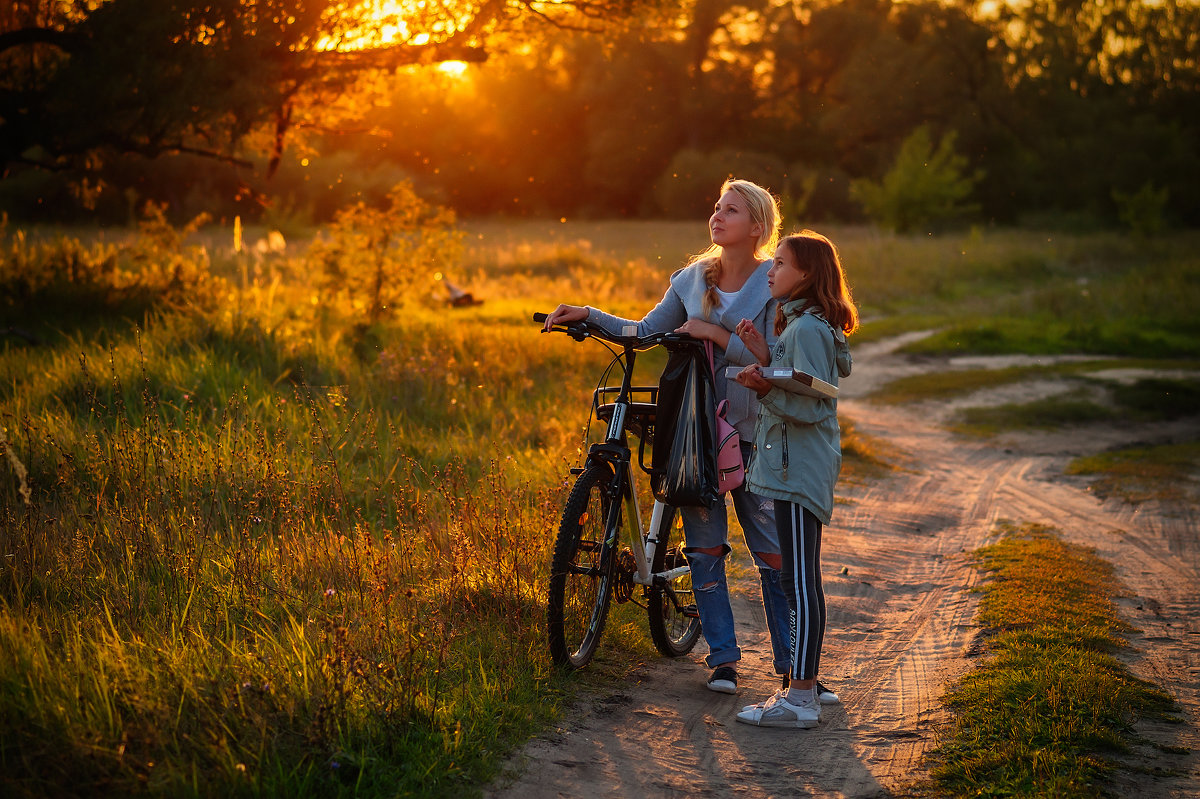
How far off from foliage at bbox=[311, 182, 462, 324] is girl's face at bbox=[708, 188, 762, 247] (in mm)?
8729

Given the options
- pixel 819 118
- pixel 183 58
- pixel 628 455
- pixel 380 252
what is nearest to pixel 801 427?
pixel 628 455

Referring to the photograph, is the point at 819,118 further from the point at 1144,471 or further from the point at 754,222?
the point at 754,222

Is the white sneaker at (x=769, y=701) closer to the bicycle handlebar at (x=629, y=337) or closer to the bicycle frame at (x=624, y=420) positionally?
the bicycle frame at (x=624, y=420)

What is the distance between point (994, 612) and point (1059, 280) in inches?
1213

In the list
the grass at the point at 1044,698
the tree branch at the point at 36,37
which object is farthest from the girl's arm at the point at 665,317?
the tree branch at the point at 36,37

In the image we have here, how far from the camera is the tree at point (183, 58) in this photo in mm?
10281

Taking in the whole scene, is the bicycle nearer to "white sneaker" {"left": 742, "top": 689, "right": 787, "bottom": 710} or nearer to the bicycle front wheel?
Answer: the bicycle front wheel

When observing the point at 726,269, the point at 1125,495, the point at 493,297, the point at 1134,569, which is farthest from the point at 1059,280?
the point at 726,269

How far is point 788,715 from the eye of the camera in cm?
410

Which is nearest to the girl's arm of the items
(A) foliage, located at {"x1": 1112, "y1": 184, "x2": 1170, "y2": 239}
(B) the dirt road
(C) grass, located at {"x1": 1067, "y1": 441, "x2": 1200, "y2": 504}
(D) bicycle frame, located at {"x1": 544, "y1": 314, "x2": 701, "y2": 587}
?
(D) bicycle frame, located at {"x1": 544, "y1": 314, "x2": 701, "y2": 587}

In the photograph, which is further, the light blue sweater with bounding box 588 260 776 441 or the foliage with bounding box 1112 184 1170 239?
the foliage with bounding box 1112 184 1170 239

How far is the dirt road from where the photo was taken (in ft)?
11.9

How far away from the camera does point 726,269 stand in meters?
4.29

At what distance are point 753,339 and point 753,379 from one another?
0.20 m
